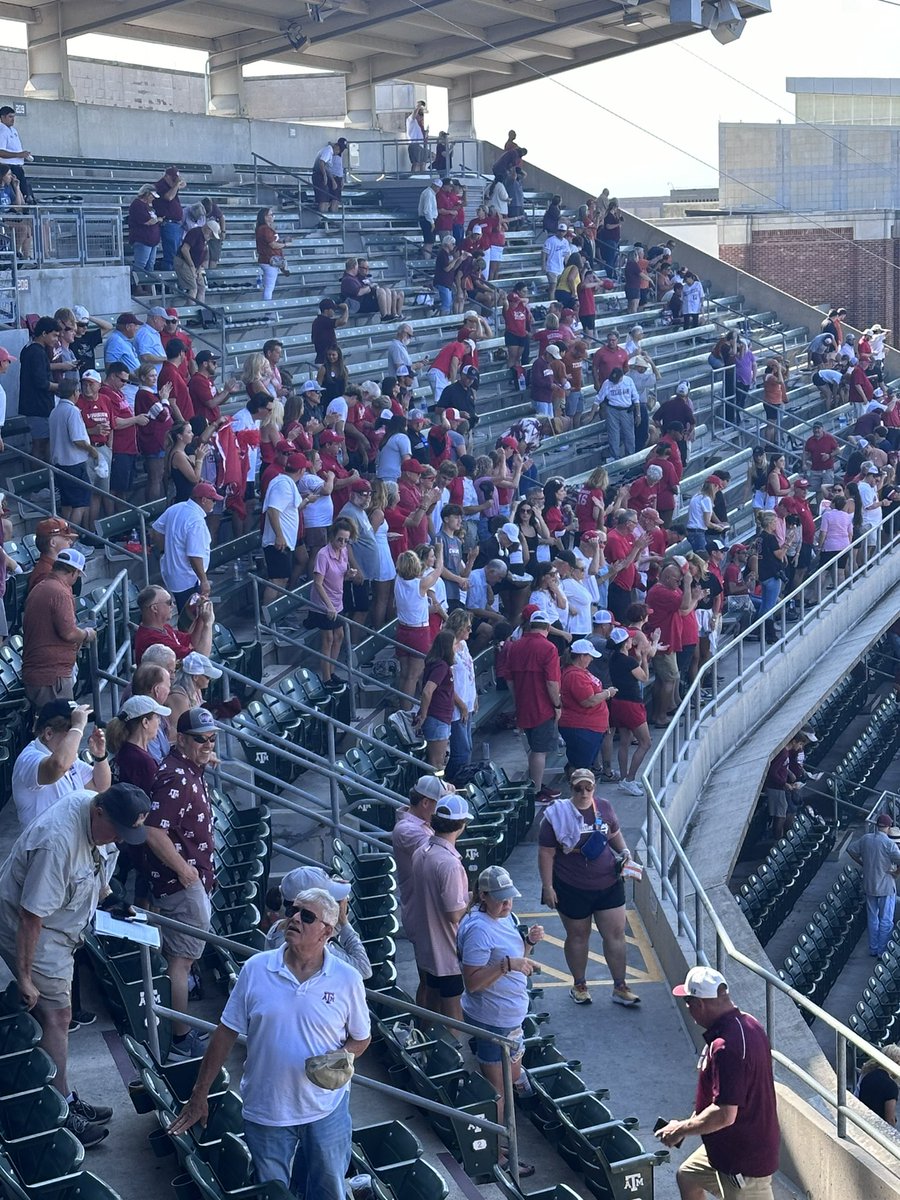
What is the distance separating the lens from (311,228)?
24.2 m

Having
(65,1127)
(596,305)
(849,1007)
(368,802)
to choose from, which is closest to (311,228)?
(596,305)

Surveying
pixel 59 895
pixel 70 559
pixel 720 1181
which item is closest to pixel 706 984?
pixel 720 1181

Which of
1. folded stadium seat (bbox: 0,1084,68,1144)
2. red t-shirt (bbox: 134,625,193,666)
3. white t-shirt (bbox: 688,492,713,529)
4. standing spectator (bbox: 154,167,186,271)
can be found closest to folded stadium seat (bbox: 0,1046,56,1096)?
folded stadium seat (bbox: 0,1084,68,1144)

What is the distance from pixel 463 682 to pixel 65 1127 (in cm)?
600

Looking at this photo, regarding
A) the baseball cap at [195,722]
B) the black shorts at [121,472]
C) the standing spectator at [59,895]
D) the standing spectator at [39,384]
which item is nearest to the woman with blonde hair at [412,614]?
the black shorts at [121,472]

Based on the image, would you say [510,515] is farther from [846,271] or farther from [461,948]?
[846,271]

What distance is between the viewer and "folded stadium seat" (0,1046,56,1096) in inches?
251

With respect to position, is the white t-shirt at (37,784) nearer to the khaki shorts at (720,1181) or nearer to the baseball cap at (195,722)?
the baseball cap at (195,722)

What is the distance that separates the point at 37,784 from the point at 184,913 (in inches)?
34.0

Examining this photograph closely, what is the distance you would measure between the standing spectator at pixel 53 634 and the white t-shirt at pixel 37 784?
1700 mm

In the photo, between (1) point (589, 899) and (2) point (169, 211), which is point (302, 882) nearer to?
(1) point (589, 899)

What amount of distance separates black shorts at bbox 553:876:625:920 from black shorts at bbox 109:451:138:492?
18.2 feet

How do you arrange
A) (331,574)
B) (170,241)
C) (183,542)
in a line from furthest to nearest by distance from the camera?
(170,241) → (331,574) → (183,542)

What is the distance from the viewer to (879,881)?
16.6 meters
